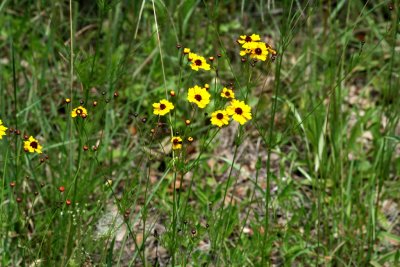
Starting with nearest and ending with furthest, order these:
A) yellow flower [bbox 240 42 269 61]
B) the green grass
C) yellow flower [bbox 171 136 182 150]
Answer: yellow flower [bbox 171 136 182 150] < yellow flower [bbox 240 42 269 61] < the green grass

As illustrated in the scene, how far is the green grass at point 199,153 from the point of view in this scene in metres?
2.09

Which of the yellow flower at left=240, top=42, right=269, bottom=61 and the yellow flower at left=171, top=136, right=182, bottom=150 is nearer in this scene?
the yellow flower at left=171, top=136, right=182, bottom=150

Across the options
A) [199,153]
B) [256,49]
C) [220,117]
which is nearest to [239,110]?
[220,117]

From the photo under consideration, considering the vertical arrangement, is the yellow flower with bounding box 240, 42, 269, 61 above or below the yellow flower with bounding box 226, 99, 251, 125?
above

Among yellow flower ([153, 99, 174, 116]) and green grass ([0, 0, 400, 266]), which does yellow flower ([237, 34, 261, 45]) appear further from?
yellow flower ([153, 99, 174, 116])

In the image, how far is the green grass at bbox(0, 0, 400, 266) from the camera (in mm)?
2088

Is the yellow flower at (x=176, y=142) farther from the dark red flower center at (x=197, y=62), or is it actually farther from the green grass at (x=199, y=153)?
the dark red flower center at (x=197, y=62)

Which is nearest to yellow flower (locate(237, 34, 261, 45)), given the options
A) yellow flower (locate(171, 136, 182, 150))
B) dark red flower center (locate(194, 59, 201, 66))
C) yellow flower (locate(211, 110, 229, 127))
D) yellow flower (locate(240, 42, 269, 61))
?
yellow flower (locate(240, 42, 269, 61))

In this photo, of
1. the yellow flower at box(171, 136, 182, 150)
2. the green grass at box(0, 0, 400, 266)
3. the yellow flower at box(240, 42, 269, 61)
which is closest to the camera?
the yellow flower at box(171, 136, 182, 150)

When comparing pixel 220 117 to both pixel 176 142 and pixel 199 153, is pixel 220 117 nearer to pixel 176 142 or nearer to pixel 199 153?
pixel 176 142

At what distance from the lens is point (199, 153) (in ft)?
9.23

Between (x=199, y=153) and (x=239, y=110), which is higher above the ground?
(x=239, y=110)

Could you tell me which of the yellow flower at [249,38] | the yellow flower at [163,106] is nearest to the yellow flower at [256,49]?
the yellow flower at [249,38]

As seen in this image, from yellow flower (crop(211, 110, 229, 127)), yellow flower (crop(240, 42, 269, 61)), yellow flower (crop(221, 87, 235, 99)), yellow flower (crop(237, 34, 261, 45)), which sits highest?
yellow flower (crop(237, 34, 261, 45))
